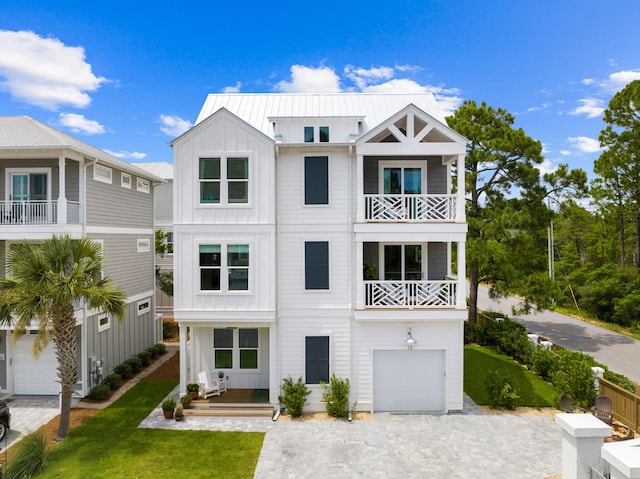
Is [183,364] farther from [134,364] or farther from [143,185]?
[143,185]

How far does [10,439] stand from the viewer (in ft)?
36.7

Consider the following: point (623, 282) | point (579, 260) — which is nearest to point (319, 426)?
point (623, 282)

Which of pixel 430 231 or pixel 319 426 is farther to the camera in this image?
pixel 430 231

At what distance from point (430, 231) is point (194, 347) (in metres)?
9.32

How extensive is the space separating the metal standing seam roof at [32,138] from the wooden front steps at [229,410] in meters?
9.73

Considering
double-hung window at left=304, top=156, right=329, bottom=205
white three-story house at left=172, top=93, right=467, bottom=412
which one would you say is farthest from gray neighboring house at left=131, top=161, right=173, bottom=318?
double-hung window at left=304, top=156, right=329, bottom=205

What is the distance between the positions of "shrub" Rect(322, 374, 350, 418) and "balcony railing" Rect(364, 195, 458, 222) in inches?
216

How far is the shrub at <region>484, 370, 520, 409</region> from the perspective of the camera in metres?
13.1

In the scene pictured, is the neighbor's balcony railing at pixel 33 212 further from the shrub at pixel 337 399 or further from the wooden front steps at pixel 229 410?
the shrub at pixel 337 399

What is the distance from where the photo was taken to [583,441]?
647 cm

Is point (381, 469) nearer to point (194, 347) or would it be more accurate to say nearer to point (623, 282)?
point (194, 347)

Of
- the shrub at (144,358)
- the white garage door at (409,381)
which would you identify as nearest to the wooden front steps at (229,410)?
the white garage door at (409,381)

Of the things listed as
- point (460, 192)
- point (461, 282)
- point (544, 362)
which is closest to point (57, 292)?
point (461, 282)

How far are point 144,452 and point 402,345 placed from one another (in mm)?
8155
